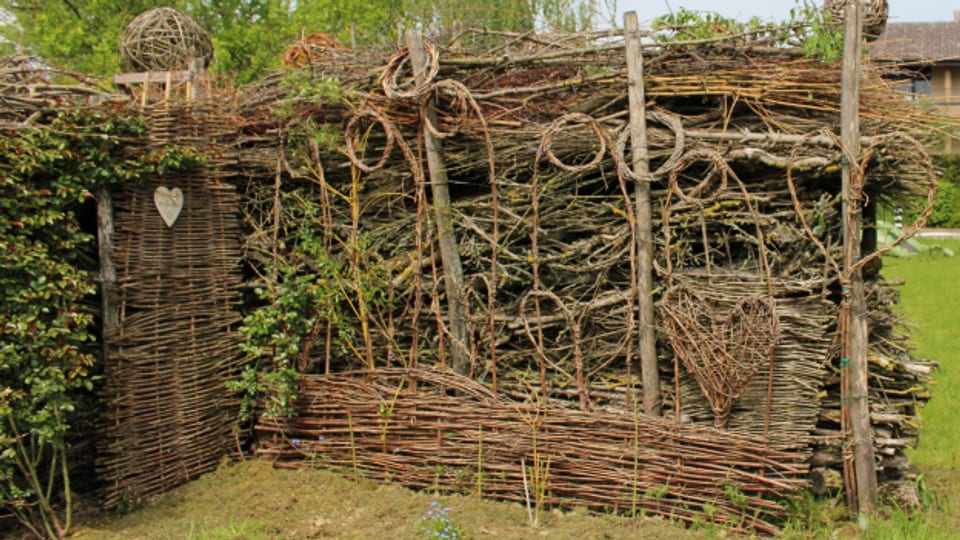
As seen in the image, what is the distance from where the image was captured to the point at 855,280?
4.87 m

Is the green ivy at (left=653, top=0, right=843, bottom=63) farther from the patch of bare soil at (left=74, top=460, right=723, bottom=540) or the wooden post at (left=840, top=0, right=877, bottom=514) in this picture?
the patch of bare soil at (left=74, top=460, right=723, bottom=540)

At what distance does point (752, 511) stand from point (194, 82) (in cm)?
505

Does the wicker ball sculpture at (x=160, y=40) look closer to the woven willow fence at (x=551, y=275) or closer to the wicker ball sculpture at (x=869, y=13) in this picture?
the woven willow fence at (x=551, y=275)

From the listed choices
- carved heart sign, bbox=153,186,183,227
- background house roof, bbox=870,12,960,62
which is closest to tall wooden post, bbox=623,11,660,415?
carved heart sign, bbox=153,186,183,227

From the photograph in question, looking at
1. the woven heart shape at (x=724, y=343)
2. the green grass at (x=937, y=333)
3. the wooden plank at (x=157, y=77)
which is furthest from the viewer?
the wooden plank at (x=157, y=77)

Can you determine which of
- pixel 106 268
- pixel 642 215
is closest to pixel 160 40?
pixel 106 268

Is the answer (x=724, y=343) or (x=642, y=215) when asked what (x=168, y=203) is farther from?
(x=724, y=343)

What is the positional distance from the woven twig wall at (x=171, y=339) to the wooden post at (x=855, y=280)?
420 cm

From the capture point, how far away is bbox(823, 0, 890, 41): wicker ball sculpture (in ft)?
16.5

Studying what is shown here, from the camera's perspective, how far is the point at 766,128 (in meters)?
5.27

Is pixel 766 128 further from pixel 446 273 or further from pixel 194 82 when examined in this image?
pixel 194 82

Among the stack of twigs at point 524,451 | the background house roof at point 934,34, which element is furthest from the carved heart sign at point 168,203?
the background house roof at point 934,34

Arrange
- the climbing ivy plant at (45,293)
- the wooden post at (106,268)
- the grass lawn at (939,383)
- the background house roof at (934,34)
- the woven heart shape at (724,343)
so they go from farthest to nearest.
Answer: the background house roof at (934,34) → the wooden post at (106,268) → the grass lawn at (939,383) → the woven heart shape at (724,343) → the climbing ivy plant at (45,293)

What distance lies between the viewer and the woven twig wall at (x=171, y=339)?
17.8ft
